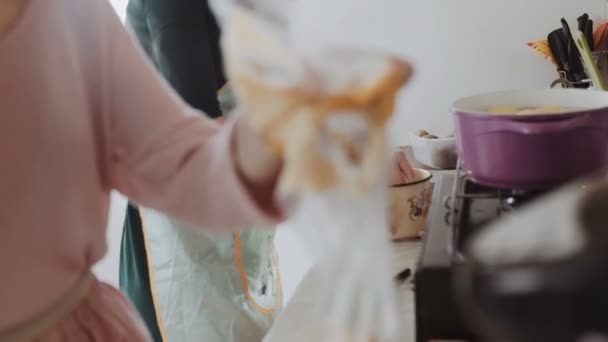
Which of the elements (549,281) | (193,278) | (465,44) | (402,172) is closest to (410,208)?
(402,172)

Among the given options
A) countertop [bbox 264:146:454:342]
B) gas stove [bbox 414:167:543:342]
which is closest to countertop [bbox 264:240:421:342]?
countertop [bbox 264:146:454:342]

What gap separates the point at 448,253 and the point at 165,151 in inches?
9.2

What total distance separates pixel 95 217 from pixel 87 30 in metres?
0.15

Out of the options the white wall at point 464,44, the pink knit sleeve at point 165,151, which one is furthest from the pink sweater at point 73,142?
the white wall at point 464,44

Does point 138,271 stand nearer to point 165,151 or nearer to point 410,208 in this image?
point 410,208

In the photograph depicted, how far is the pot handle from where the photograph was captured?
60 centimetres

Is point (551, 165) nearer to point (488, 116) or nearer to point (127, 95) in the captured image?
point (488, 116)

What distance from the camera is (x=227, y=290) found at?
111 centimetres

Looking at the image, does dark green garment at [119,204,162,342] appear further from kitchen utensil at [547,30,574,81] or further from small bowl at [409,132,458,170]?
kitchen utensil at [547,30,574,81]

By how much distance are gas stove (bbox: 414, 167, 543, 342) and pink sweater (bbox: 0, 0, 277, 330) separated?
0.55 ft

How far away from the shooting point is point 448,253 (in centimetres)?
55

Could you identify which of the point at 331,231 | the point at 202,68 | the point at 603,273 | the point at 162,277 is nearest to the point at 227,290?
the point at 162,277

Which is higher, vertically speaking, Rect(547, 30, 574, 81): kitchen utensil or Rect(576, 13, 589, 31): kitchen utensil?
Rect(576, 13, 589, 31): kitchen utensil

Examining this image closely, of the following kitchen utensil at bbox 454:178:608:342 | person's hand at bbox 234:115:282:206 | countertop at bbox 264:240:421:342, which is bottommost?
countertop at bbox 264:240:421:342
